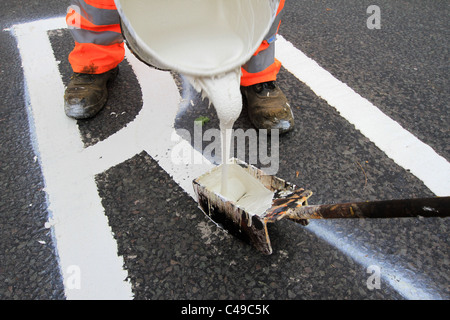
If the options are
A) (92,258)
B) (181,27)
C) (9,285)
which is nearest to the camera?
(9,285)

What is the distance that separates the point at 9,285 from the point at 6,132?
105 centimetres

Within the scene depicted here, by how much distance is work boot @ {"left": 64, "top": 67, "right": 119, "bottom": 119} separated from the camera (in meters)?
2.14

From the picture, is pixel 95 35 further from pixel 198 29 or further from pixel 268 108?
pixel 268 108

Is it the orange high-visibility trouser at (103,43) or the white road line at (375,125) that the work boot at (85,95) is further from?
the white road line at (375,125)

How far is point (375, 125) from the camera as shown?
7.09 feet

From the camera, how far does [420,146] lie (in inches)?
79.5

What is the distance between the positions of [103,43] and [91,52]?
0.09 meters

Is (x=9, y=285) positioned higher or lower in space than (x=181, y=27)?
lower

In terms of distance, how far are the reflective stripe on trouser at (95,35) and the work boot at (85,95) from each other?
0.16 feet

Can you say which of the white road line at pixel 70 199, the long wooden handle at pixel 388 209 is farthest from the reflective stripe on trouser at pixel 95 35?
the long wooden handle at pixel 388 209

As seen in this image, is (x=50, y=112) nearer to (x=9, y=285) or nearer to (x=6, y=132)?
(x=6, y=132)

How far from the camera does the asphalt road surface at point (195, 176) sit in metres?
1.45

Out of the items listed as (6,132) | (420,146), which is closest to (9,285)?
(6,132)

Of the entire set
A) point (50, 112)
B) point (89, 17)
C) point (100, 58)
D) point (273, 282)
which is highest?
point (89, 17)
